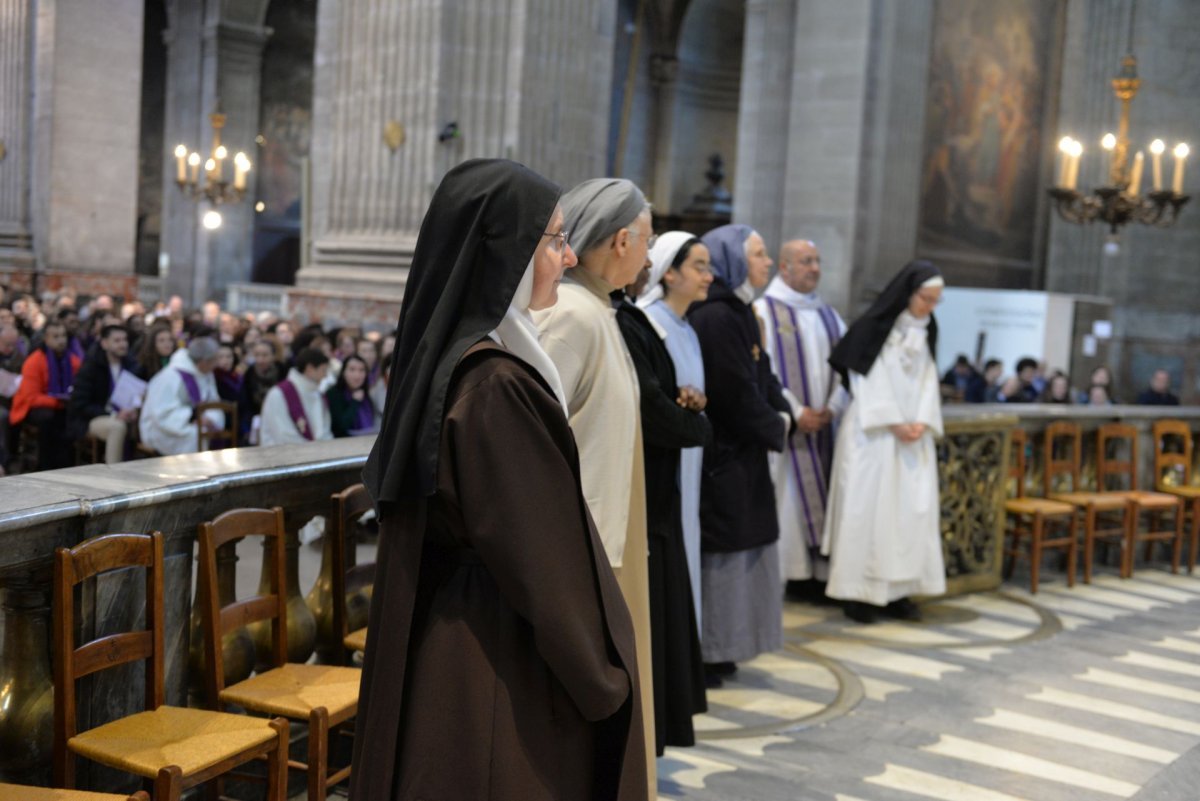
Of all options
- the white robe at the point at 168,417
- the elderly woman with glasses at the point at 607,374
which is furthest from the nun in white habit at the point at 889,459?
the white robe at the point at 168,417

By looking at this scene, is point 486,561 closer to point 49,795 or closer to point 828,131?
point 49,795

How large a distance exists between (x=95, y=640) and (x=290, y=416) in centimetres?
447

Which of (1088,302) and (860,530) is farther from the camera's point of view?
(1088,302)

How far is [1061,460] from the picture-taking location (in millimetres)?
7891

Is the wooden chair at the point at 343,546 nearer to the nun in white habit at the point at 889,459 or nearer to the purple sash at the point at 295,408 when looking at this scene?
the nun in white habit at the point at 889,459

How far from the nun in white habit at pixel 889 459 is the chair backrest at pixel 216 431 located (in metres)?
3.84

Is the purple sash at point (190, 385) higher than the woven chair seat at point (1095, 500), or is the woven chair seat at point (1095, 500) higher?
the purple sash at point (190, 385)

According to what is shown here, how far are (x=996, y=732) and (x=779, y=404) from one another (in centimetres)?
171

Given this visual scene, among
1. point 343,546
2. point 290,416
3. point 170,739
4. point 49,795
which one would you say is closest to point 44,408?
point 290,416

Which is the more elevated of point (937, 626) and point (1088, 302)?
point (1088, 302)

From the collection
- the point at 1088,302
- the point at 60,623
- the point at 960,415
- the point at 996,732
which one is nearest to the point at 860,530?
the point at 960,415

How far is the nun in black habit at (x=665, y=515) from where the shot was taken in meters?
3.77

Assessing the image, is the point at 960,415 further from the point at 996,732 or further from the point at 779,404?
the point at 996,732

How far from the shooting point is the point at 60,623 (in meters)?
2.79
